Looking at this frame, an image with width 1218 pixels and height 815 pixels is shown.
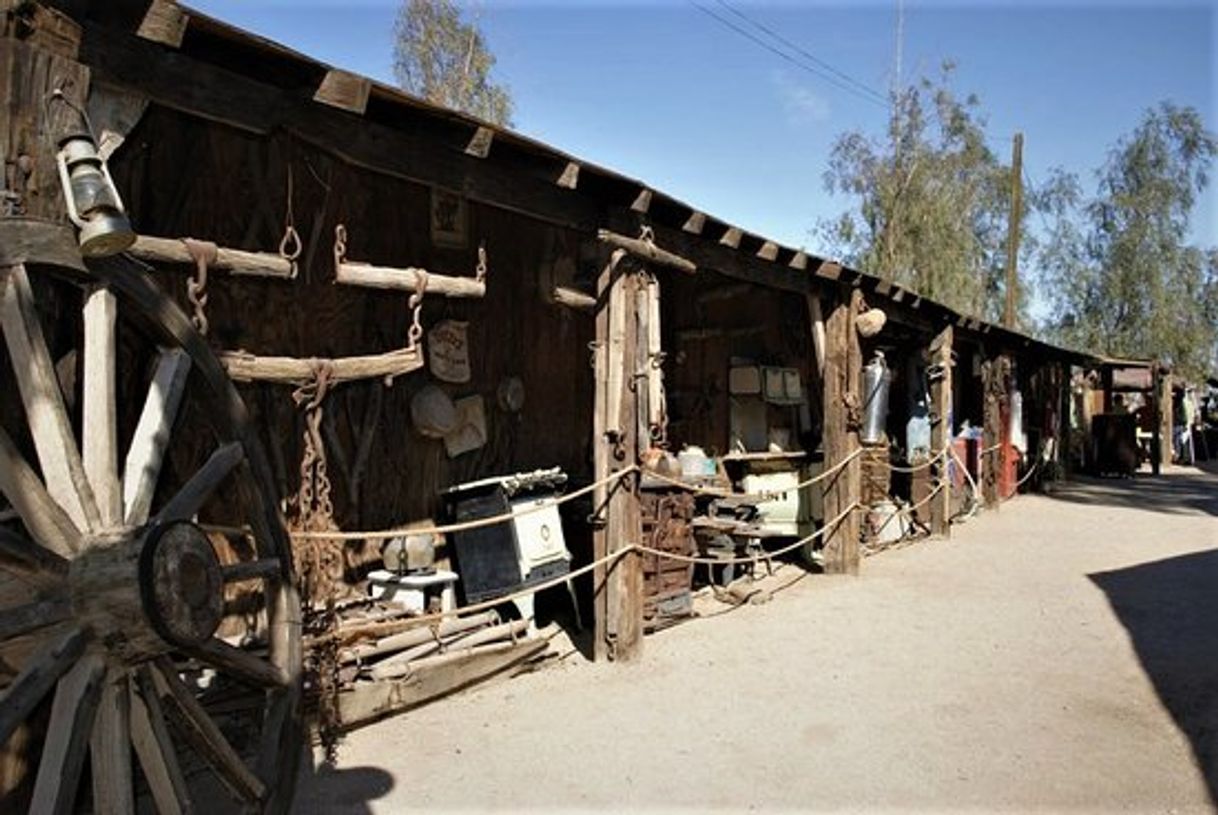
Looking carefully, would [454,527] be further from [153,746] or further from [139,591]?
[139,591]

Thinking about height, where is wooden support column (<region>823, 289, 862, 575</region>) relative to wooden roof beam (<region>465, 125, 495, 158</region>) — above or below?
below

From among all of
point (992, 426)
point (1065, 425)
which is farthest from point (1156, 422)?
point (992, 426)

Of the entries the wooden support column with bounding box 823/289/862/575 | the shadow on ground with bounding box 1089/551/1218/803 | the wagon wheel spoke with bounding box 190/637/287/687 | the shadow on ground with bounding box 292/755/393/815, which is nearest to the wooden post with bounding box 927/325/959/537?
the shadow on ground with bounding box 1089/551/1218/803

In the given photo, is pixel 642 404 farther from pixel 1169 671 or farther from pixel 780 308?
pixel 780 308

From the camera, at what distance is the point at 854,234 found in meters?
30.6

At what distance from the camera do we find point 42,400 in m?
2.80

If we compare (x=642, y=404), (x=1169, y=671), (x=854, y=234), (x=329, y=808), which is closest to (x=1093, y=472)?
(x=854, y=234)

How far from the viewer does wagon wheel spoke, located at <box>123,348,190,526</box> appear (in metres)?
3.15

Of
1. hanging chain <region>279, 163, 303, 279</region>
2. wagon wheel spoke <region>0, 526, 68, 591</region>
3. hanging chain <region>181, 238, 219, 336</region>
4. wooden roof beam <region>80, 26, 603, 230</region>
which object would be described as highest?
wooden roof beam <region>80, 26, 603, 230</region>

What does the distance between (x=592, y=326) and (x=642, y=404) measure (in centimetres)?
160

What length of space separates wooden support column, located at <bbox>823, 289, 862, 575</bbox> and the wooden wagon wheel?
22.1 feet

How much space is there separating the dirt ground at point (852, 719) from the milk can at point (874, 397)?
3.24m

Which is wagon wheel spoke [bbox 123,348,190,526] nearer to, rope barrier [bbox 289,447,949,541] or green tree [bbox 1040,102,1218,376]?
rope barrier [bbox 289,447,949,541]

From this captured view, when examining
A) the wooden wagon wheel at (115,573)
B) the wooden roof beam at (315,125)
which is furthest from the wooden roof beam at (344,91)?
the wooden wagon wheel at (115,573)
